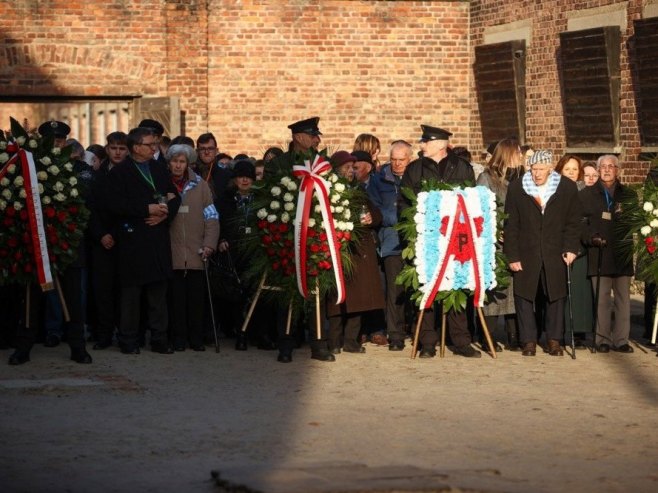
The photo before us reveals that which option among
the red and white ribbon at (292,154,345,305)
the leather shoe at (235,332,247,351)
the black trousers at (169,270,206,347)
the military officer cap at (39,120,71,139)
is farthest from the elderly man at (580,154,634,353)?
the military officer cap at (39,120,71,139)

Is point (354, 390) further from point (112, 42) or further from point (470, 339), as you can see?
point (112, 42)

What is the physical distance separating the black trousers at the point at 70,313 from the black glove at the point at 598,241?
4699mm

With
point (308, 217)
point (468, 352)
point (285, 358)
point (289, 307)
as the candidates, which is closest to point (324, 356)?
point (285, 358)

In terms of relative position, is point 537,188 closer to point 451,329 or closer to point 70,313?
point 451,329

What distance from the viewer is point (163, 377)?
12195 millimetres

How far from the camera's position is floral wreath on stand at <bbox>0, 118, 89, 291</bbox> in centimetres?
1284

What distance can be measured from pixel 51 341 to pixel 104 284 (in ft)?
2.35

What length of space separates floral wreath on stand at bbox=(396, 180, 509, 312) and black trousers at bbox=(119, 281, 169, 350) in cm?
215

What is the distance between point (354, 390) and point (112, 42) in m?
13.6

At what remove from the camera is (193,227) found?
46.3 feet

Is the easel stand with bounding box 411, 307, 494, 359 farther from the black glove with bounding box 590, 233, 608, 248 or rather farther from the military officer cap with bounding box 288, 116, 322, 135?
the military officer cap with bounding box 288, 116, 322, 135

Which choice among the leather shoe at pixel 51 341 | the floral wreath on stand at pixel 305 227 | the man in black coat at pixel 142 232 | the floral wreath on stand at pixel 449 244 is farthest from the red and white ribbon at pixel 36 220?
the floral wreath on stand at pixel 449 244

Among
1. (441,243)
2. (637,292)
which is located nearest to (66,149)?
(441,243)

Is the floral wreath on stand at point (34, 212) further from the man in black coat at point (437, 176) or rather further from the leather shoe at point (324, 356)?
the man in black coat at point (437, 176)
